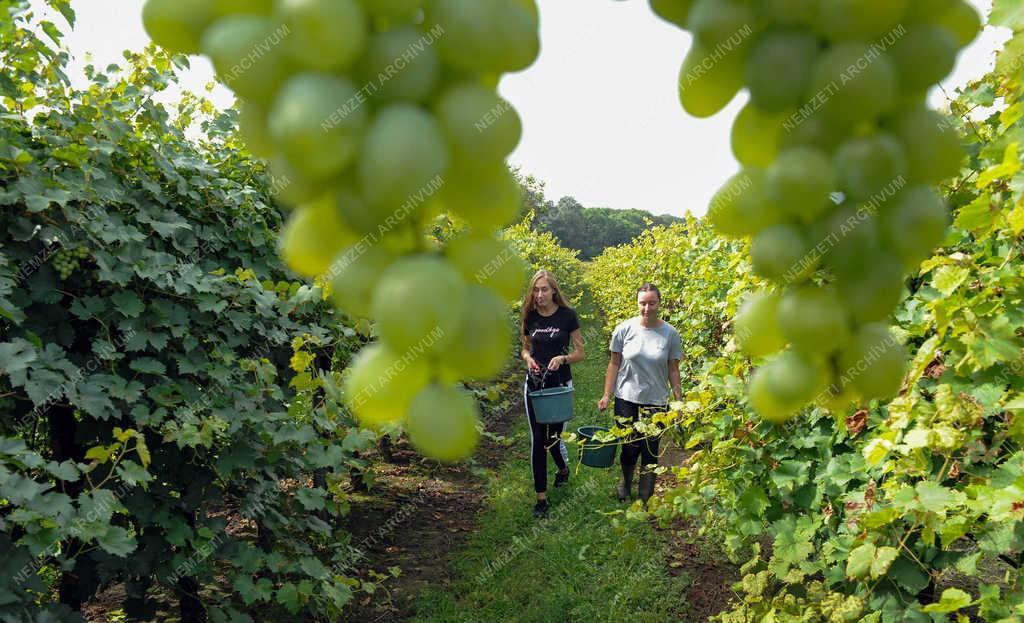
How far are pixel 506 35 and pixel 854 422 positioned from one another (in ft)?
6.59

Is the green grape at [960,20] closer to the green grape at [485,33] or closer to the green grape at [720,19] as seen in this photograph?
the green grape at [720,19]

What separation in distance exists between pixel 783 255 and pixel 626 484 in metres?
5.05

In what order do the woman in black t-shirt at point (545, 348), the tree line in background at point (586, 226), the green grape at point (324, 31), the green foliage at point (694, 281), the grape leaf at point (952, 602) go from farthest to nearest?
1. the tree line in background at point (586, 226)
2. the woman in black t-shirt at point (545, 348)
3. the green foliage at point (694, 281)
4. the grape leaf at point (952, 602)
5. the green grape at point (324, 31)

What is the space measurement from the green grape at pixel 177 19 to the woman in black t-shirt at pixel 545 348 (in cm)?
466

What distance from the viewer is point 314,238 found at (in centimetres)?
45

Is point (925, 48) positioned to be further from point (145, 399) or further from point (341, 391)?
point (145, 399)

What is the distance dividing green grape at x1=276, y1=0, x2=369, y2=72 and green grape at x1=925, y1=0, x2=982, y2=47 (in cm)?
38

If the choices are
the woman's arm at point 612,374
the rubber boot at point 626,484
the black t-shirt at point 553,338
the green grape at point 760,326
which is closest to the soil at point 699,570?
the rubber boot at point 626,484

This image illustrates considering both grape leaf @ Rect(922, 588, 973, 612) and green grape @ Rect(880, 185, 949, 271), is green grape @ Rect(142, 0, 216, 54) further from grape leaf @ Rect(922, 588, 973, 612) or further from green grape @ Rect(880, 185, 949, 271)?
grape leaf @ Rect(922, 588, 973, 612)

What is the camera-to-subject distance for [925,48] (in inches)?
17.0

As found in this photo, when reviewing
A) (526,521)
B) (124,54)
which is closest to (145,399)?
(124,54)

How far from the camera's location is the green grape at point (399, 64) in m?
0.37

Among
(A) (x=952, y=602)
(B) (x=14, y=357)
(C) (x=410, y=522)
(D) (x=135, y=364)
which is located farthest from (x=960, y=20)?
(C) (x=410, y=522)

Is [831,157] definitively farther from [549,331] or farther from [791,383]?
[549,331]
